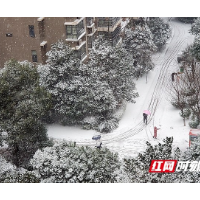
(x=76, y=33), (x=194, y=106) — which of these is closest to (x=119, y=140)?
(x=194, y=106)

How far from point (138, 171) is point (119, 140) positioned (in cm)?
1122

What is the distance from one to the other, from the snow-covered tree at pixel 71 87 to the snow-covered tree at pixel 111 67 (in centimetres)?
78

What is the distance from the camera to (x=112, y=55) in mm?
26578

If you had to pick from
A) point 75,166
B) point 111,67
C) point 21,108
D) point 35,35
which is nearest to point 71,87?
point 111,67

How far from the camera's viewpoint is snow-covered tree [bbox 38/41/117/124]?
25.0 meters

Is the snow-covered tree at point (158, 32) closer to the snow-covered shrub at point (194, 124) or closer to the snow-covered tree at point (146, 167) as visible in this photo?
the snow-covered shrub at point (194, 124)

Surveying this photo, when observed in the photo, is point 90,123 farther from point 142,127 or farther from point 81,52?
point 81,52

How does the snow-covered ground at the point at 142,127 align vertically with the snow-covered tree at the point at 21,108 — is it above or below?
below

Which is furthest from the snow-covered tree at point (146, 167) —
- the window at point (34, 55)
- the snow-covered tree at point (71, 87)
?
the window at point (34, 55)

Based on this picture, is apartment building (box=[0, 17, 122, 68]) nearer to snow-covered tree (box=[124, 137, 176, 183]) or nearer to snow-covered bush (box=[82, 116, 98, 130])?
snow-covered bush (box=[82, 116, 98, 130])

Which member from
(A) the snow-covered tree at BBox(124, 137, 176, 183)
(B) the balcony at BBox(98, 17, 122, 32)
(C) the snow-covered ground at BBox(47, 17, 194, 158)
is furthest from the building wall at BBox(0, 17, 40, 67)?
(A) the snow-covered tree at BBox(124, 137, 176, 183)

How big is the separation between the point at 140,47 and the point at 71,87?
1333cm

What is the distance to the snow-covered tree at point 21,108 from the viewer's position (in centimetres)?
1981
